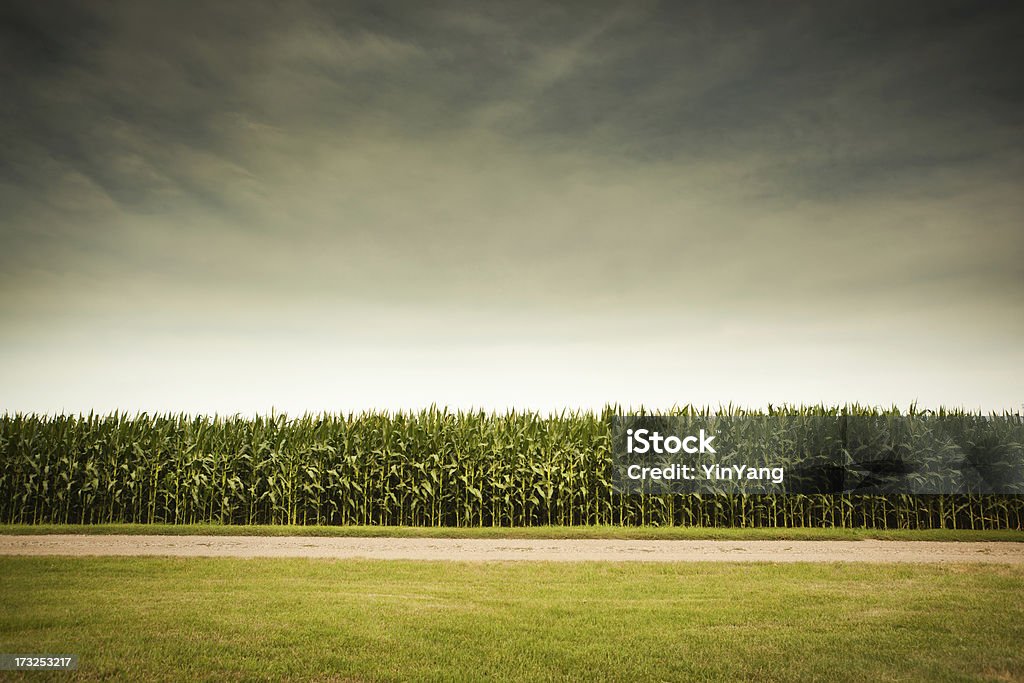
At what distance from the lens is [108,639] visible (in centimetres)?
668

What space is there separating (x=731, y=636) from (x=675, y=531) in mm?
9651

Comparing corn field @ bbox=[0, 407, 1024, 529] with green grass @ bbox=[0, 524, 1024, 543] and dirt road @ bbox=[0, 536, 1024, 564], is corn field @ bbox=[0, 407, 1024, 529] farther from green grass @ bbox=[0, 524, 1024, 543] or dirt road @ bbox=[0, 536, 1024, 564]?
dirt road @ bbox=[0, 536, 1024, 564]

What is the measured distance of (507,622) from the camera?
7.57m

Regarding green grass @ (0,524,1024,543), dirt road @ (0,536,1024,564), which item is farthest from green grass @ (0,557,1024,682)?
Result: green grass @ (0,524,1024,543)

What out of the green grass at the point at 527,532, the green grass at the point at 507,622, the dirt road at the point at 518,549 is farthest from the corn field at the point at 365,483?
the green grass at the point at 507,622

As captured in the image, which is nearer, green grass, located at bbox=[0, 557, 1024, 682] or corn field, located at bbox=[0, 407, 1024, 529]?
green grass, located at bbox=[0, 557, 1024, 682]

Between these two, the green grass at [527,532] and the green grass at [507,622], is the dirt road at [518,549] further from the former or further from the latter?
the green grass at [507,622]

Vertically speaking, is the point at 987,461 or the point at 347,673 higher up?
the point at 987,461

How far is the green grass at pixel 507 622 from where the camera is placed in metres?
6.19

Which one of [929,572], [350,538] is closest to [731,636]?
[929,572]

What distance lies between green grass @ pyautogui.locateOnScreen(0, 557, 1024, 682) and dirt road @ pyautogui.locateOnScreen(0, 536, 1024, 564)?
1.54m

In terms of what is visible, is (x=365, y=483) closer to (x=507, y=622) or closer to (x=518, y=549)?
(x=518, y=549)

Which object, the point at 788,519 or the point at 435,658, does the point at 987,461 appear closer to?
the point at 788,519

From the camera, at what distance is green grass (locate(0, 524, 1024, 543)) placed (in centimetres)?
1586
